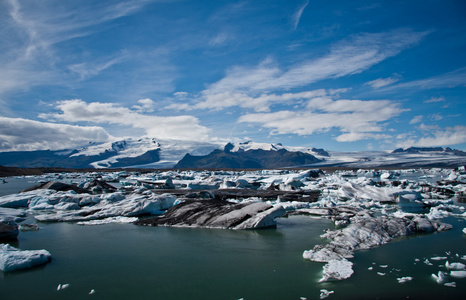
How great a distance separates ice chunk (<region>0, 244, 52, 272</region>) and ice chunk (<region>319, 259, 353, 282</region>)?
549 cm

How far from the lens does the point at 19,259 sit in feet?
18.1

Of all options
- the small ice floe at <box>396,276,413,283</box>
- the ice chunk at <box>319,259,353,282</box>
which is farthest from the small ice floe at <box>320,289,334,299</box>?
the small ice floe at <box>396,276,413,283</box>

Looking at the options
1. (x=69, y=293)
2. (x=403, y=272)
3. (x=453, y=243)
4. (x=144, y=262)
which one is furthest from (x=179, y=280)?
(x=453, y=243)

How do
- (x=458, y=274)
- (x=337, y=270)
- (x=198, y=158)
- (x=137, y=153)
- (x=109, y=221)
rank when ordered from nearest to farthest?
(x=458, y=274), (x=337, y=270), (x=109, y=221), (x=198, y=158), (x=137, y=153)

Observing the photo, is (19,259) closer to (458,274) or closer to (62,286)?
(62,286)

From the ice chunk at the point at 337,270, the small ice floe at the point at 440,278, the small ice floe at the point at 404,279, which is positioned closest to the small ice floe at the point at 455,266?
the small ice floe at the point at 440,278

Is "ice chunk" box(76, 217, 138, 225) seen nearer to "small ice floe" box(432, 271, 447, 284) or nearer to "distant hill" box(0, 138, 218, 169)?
"small ice floe" box(432, 271, 447, 284)

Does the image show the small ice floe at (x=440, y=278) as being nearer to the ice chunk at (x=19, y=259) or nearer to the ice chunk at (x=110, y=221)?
the ice chunk at (x=19, y=259)

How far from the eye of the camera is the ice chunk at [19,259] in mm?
5375

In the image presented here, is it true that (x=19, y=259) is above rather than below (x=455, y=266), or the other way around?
above

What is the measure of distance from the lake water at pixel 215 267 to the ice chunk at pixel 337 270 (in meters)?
0.11

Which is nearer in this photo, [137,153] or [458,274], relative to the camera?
[458,274]

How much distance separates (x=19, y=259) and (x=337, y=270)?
6030mm

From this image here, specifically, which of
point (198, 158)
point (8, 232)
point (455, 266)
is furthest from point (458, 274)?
point (198, 158)
